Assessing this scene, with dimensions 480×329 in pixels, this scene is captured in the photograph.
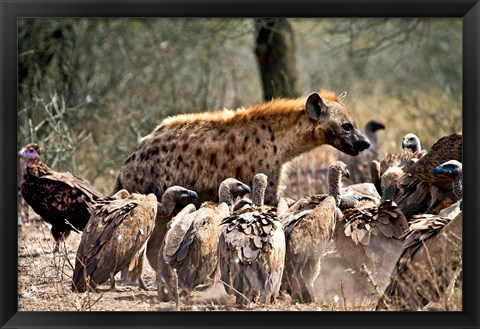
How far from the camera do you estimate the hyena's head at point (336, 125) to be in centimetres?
869

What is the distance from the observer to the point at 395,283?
265 inches

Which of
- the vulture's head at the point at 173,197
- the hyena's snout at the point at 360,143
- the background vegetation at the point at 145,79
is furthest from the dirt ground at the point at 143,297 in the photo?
the background vegetation at the point at 145,79

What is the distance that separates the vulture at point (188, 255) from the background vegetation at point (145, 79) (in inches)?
143

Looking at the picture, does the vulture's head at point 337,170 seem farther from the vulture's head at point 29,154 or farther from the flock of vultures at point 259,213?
the vulture's head at point 29,154

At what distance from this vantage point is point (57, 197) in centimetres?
870

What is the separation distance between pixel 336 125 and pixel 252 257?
2120 millimetres

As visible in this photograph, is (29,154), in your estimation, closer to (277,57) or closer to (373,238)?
(373,238)

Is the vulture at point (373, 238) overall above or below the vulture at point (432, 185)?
below

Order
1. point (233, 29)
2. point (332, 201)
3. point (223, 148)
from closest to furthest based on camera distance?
1. point (332, 201)
2. point (223, 148)
3. point (233, 29)
